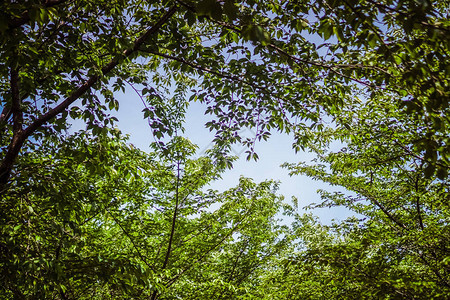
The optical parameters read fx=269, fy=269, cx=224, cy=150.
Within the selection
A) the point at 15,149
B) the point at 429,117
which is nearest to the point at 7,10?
the point at 15,149

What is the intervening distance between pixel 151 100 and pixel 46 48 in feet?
4.30

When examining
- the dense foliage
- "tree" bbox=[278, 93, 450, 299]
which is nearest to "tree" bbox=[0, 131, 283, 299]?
the dense foliage

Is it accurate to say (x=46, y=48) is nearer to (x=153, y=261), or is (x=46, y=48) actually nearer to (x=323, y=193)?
(x=153, y=261)

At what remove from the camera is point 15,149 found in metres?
3.33

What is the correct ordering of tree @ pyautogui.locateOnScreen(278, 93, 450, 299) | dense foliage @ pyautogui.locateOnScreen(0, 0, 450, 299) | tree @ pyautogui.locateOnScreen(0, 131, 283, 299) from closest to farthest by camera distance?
dense foliage @ pyautogui.locateOnScreen(0, 0, 450, 299), tree @ pyautogui.locateOnScreen(278, 93, 450, 299), tree @ pyautogui.locateOnScreen(0, 131, 283, 299)

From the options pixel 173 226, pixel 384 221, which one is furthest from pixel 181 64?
pixel 384 221

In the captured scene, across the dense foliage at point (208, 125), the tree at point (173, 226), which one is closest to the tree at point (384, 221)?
the dense foliage at point (208, 125)

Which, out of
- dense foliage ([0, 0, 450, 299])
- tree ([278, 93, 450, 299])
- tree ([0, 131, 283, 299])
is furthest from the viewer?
tree ([0, 131, 283, 299])

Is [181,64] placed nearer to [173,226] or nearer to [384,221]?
[173,226]

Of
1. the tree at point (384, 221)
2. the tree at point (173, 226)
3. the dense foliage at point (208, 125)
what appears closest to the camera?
the dense foliage at point (208, 125)

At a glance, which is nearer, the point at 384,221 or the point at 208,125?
the point at 208,125

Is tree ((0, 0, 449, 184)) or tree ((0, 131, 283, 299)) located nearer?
tree ((0, 0, 449, 184))

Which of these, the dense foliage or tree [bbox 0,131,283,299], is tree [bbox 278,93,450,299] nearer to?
the dense foliage

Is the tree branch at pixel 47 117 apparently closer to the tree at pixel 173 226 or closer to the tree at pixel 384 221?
the tree at pixel 173 226
